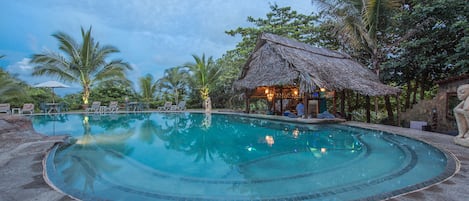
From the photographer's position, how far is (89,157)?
180 inches

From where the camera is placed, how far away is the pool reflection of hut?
898cm

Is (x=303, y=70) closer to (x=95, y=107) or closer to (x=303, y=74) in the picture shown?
(x=303, y=74)

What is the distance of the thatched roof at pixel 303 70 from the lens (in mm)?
8977

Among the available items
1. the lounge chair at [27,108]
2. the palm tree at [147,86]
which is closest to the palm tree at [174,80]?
the palm tree at [147,86]

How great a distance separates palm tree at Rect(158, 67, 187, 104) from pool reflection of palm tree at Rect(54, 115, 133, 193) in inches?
468

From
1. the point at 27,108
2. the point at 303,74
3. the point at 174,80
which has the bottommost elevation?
the point at 27,108

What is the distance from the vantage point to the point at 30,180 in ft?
8.82

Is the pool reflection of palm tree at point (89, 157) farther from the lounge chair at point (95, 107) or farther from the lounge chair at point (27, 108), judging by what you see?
the lounge chair at point (95, 107)

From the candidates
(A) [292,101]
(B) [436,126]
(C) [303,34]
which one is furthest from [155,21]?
(B) [436,126]

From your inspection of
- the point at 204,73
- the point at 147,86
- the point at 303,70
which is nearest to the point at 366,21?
the point at 303,70

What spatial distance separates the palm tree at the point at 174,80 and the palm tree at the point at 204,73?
4.10 feet

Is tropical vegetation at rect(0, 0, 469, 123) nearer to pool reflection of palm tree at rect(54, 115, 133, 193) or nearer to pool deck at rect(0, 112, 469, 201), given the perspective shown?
pool deck at rect(0, 112, 469, 201)

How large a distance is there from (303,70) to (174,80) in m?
11.7

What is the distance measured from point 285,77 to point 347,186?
671cm
